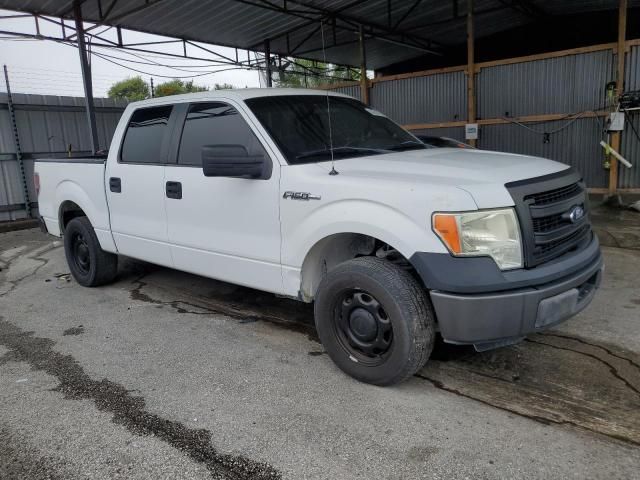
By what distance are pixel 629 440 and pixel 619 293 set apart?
2641mm

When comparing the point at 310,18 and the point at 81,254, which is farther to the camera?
the point at 310,18

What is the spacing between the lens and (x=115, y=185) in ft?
16.8

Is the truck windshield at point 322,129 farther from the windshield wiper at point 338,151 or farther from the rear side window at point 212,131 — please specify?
the rear side window at point 212,131

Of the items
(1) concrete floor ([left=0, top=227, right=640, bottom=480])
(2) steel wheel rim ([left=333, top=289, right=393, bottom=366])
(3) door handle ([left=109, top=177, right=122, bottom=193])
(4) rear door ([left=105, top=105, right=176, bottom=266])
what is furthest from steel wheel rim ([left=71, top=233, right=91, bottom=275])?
(2) steel wheel rim ([left=333, top=289, right=393, bottom=366])

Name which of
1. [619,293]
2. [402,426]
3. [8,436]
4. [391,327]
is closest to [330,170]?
[391,327]

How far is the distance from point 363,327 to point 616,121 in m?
7.13

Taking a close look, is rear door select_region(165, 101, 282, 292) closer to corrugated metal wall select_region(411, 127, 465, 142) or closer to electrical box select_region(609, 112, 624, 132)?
electrical box select_region(609, 112, 624, 132)

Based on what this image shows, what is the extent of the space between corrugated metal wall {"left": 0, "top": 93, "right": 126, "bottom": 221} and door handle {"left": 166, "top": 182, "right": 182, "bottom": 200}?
868 cm

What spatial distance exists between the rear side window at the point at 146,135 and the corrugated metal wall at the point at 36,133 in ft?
25.6

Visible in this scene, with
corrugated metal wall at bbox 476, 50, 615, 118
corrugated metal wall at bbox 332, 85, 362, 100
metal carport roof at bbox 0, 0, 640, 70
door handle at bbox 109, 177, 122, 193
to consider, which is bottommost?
door handle at bbox 109, 177, 122, 193

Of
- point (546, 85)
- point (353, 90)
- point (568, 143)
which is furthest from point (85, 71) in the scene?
point (568, 143)

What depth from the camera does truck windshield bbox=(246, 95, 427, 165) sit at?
3830 millimetres

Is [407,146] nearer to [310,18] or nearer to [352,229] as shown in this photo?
[352,229]

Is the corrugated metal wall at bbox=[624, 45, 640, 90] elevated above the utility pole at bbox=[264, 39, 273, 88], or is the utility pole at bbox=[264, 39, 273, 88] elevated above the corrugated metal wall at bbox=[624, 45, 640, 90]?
the utility pole at bbox=[264, 39, 273, 88]
